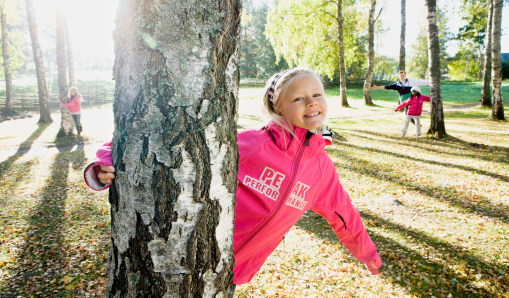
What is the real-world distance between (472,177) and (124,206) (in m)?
7.49

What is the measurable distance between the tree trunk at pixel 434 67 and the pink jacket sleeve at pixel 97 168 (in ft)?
35.6

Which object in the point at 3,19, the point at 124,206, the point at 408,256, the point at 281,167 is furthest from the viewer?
the point at 3,19

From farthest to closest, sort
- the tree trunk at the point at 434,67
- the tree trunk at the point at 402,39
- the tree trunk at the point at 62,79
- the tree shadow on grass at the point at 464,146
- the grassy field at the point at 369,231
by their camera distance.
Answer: the tree trunk at the point at 402,39, the tree trunk at the point at 62,79, the tree trunk at the point at 434,67, the tree shadow on grass at the point at 464,146, the grassy field at the point at 369,231

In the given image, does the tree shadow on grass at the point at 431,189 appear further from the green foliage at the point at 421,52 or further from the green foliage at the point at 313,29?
the green foliage at the point at 421,52

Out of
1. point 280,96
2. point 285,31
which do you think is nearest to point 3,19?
point 285,31

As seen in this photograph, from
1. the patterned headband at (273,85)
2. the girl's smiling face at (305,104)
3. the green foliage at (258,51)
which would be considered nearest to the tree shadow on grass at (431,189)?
the girl's smiling face at (305,104)

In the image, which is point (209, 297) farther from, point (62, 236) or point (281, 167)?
point (62, 236)

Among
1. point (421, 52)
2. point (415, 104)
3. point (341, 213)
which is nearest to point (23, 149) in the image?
point (341, 213)

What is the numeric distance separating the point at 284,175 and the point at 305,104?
0.47m

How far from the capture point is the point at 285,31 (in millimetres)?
22219

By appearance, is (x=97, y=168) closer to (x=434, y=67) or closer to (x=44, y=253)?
(x=44, y=253)

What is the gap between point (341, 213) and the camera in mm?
2158

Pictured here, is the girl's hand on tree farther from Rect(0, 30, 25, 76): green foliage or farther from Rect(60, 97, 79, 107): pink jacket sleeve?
Rect(0, 30, 25, 76): green foliage

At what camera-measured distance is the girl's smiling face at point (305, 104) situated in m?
1.97
